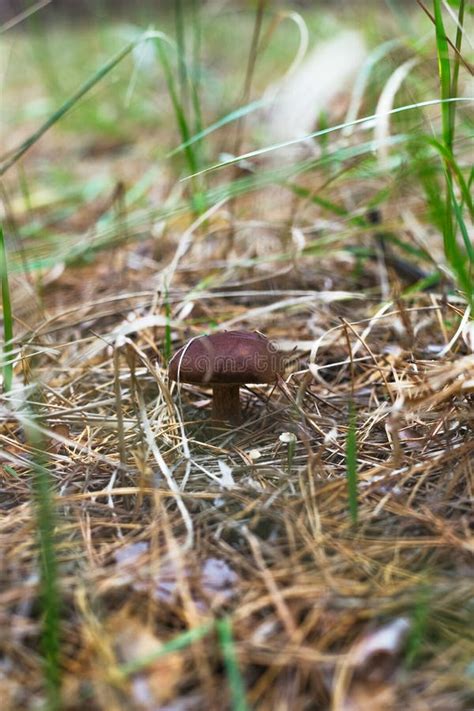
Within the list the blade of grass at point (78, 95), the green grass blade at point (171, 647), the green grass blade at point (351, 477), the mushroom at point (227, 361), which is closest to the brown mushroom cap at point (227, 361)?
the mushroom at point (227, 361)

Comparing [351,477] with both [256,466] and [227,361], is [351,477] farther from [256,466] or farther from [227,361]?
[227,361]

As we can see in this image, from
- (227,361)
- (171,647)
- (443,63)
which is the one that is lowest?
(171,647)

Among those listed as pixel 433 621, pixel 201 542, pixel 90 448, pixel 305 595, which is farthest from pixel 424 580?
pixel 90 448

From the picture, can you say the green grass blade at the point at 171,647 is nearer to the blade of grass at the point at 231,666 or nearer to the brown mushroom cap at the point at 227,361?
the blade of grass at the point at 231,666

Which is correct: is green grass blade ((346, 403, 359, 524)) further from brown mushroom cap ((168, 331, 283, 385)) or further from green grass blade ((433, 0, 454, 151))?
green grass blade ((433, 0, 454, 151))

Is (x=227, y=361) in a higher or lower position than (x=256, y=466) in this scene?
higher

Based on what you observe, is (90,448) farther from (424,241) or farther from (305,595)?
(424,241)

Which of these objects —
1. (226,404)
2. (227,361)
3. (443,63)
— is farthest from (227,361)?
(443,63)
